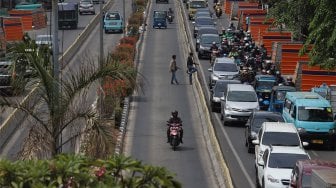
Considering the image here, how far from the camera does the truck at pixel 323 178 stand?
20.2m

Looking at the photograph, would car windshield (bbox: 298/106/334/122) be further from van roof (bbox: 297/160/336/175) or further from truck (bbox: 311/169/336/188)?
truck (bbox: 311/169/336/188)

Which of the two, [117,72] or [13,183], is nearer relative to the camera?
[13,183]

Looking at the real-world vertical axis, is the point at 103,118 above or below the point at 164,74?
above

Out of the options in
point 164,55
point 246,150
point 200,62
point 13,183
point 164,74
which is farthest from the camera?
point 164,55

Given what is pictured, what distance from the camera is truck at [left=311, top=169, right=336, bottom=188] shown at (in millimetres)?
20203

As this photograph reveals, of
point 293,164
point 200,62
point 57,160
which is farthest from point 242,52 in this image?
point 57,160

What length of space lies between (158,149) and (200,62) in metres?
27.3

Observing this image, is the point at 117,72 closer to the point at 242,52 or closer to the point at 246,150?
the point at 246,150

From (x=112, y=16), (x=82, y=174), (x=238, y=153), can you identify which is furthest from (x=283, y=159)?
(x=112, y=16)

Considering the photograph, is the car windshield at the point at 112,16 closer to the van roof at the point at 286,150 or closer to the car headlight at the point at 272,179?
the van roof at the point at 286,150

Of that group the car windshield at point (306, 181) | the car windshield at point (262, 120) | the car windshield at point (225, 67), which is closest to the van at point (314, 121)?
the car windshield at point (262, 120)

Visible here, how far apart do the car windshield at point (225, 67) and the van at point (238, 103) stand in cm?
882

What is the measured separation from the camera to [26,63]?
60.0ft

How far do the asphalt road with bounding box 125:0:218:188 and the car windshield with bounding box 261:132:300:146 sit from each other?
1981 millimetres
